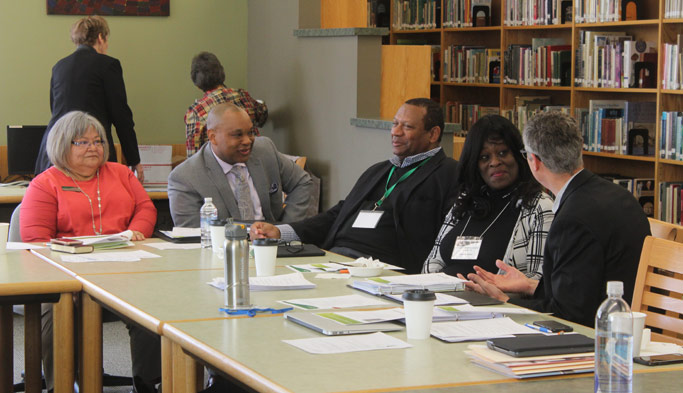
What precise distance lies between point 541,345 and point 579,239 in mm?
810

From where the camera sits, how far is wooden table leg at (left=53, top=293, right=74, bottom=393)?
9.96 ft

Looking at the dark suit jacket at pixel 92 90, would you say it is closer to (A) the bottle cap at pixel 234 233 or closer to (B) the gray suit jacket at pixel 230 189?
(B) the gray suit jacket at pixel 230 189

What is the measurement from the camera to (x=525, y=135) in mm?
3107

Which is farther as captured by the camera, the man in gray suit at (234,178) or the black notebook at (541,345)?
the man in gray suit at (234,178)

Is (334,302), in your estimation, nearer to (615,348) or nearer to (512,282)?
(512,282)

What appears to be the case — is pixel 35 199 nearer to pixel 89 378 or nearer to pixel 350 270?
pixel 89 378

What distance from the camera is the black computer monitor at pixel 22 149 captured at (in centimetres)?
653

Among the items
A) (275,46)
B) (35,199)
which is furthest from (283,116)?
(35,199)

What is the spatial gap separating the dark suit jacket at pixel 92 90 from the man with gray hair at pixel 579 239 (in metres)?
3.82

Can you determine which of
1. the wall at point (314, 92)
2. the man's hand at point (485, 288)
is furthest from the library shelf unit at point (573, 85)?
the man's hand at point (485, 288)

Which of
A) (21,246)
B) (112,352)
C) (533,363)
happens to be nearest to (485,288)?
(533,363)

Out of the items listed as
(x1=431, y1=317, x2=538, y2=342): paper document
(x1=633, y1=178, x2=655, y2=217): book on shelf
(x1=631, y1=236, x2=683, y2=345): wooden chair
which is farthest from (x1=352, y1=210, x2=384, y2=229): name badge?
(x1=633, y1=178, x2=655, y2=217): book on shelf

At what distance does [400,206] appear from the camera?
423 cm

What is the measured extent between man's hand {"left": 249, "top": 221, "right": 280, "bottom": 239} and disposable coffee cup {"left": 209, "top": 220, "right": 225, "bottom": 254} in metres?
0.36
